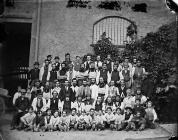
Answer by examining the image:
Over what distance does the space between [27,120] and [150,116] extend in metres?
1.90

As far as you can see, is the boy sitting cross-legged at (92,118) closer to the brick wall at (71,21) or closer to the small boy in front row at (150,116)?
the small boy in front row at (150,116)

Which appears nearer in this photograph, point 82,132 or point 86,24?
point 82,132

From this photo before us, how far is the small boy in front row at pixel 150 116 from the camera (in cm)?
452

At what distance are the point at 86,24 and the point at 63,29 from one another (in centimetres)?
39

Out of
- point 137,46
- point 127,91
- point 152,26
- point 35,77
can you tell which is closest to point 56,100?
point 35,77

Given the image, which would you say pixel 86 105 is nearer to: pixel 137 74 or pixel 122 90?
→ pixel 122 90

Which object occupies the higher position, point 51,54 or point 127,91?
point 51,54

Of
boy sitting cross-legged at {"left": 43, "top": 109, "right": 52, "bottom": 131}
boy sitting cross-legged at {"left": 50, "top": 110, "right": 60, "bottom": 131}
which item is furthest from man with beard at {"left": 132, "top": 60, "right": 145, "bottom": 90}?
boy sitting cross-legged at {"left": 43, "top": 109, "right": 52, "bottom": 131}

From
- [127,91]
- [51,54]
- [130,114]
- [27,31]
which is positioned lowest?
[130,114]

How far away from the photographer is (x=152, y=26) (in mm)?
4801

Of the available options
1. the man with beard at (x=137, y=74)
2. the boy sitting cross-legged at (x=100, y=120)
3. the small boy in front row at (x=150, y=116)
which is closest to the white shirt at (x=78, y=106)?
the boy sitting cross-legged at (x=100, y=120)

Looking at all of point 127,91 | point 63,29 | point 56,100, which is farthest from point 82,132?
point 63,29

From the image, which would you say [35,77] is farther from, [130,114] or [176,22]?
[176,22]

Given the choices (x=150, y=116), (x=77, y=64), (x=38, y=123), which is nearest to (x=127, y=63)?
(x=77, y=64)
